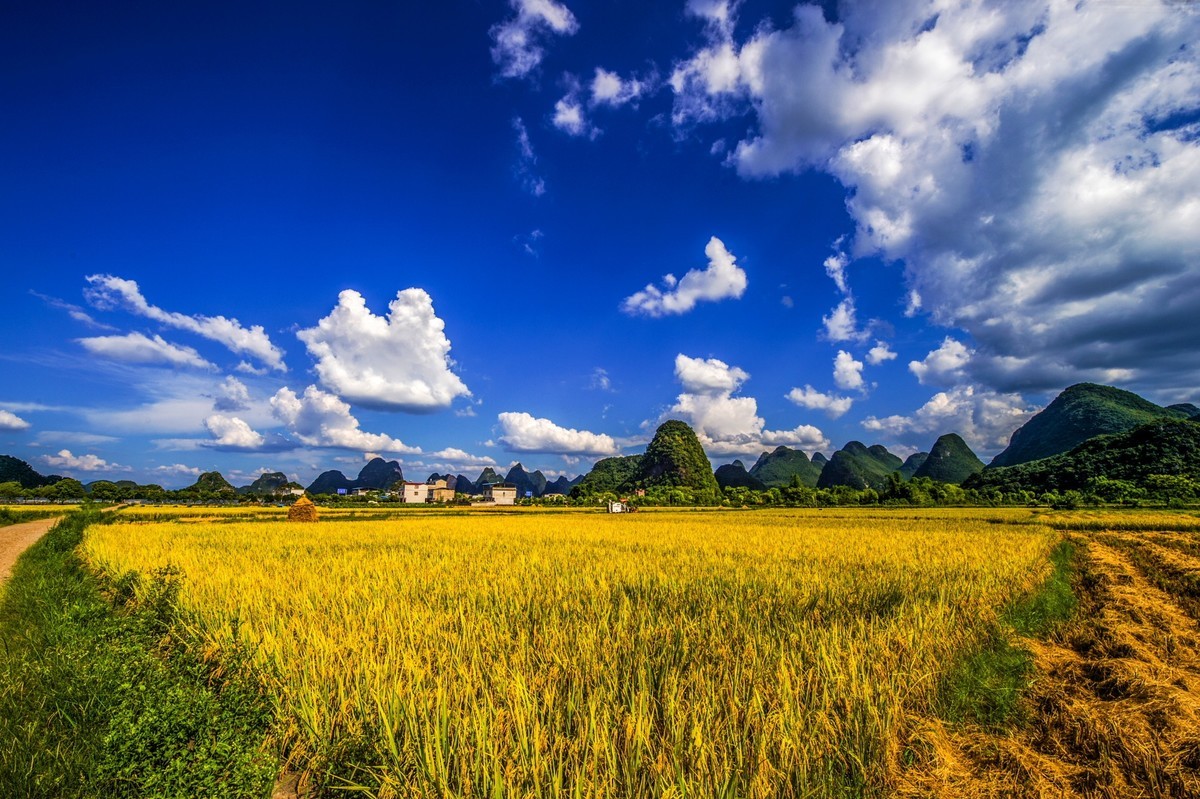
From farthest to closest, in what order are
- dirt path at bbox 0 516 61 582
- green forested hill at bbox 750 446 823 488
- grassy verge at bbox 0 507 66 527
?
green forested hill at bbox 750 446 823 488 < grassy verge at bbox 0 507 66 527 < dirt path at bbox 0 516 61 582

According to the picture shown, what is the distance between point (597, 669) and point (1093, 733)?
347 cm

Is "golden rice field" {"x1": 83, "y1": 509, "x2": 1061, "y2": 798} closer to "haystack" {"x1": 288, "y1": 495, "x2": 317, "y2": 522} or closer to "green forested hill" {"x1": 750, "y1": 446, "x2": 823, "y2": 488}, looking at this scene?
"haystack" {"x1": 288, "y1": 495, "x2": 317, "y2": 522}

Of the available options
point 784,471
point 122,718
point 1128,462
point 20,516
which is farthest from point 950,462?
point 20,516

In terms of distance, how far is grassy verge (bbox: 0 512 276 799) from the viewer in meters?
2.41

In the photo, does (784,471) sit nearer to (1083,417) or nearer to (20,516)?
(1083,417)

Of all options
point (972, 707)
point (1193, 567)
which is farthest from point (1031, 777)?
point (1193, 567)

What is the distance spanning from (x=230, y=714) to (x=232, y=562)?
27.5 feet

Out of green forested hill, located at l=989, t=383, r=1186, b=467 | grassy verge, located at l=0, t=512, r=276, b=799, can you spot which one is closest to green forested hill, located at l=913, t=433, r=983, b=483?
green forested hill, located at l=989, t=383, r=1186, b=467

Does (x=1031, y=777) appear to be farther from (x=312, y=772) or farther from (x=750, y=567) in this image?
(x=750, y=567)

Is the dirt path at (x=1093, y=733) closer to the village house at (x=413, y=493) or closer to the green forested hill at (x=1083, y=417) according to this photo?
the village house at (x=413, y=493)

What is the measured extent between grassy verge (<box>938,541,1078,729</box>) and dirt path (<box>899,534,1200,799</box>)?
0.43 feet

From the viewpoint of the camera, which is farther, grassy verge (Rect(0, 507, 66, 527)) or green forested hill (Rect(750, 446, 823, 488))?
green forested hill (Rect(750, 446, 823, 488))

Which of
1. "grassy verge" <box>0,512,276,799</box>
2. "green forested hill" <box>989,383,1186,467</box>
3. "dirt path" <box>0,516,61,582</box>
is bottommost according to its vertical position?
"dirt path" <box>0,516,61,582</box>

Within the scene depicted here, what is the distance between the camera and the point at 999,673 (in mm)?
4414
